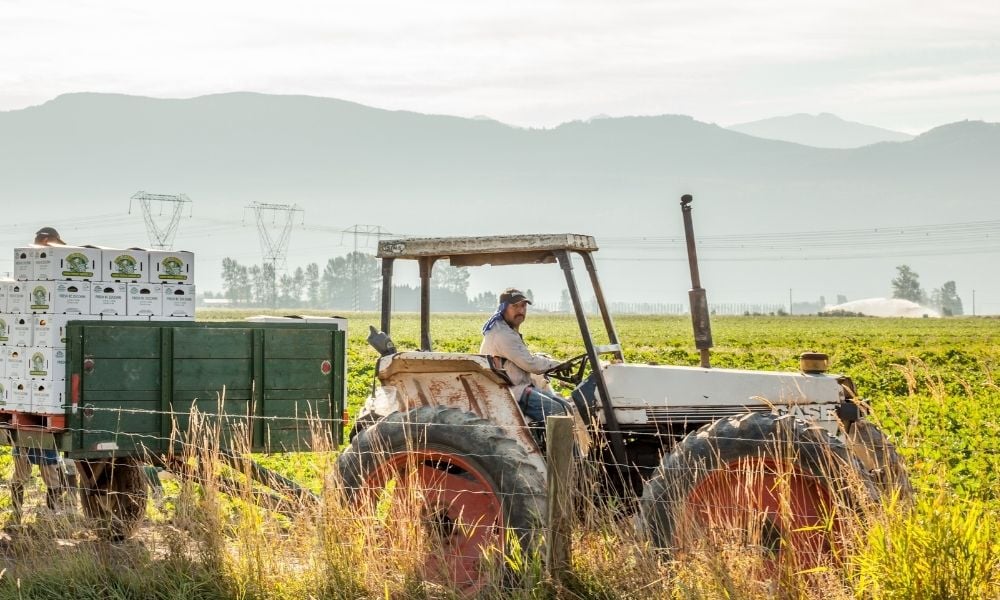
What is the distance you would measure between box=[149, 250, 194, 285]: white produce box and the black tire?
230 inches

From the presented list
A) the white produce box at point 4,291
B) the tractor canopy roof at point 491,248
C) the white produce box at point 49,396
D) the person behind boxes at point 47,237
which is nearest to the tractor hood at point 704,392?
the tractor canopy roof at point 491,248

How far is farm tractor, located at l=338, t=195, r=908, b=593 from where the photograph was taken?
20.4 ft

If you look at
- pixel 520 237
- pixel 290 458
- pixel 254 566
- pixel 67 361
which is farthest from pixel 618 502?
pixel 290 458

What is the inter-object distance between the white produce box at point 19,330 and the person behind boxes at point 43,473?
Result: 2.82 feet

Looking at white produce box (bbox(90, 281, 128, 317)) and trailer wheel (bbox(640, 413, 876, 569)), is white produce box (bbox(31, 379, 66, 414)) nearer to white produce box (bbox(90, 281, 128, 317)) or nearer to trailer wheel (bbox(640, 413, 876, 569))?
white produce box (bbox(90, 281, 128, 317))

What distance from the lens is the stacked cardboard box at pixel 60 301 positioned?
362 inches

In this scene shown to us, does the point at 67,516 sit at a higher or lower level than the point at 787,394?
lower

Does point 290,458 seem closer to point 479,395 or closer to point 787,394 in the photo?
point 479,395

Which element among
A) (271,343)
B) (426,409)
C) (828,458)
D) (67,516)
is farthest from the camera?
(271,343)

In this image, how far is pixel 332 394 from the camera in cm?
1026

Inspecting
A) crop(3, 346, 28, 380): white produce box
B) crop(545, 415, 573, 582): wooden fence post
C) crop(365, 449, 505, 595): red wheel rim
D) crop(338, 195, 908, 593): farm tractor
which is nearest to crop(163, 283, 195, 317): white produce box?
crop(3, 346, 28, 380): white produce box

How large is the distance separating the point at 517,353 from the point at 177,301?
3.95 meters

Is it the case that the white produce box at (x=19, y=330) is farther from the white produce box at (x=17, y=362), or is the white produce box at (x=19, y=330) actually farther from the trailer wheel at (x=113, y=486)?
the trailer wheel at (x=113, y=486)

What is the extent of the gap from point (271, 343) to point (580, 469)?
12.6 ft
